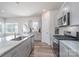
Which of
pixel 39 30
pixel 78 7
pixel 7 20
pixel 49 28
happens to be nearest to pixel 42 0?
pixel 78 7

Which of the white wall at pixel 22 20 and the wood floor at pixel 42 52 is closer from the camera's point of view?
the wood floor at pixel 42 52

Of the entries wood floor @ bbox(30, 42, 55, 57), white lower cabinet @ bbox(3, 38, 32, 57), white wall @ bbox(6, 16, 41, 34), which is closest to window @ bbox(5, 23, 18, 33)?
white wall @ bbox(6, 16, 41, 34)

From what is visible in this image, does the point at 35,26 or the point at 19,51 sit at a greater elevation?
the point at 35,26

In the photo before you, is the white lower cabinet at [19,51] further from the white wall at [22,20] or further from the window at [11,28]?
the window at [11,28]

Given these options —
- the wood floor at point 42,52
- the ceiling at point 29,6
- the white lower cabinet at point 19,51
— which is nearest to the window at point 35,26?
the ceiling at point 29,6

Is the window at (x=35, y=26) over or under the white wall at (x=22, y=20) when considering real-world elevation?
under

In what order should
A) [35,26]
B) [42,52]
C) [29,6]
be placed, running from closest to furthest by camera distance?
[42,52] → [29,6] → [35,26]

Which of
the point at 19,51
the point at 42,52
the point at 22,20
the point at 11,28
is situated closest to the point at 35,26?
the point at 22,20

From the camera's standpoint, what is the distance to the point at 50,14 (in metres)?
6.75

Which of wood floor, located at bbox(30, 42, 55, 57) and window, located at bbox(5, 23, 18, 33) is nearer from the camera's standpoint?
wood floor, located at bbox(30, 42, 55, 57)

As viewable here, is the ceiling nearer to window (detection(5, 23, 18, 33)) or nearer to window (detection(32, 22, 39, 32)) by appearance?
window (detection(32, 22, 39, 32))

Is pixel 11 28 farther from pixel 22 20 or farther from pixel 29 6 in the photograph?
pixel 29 6

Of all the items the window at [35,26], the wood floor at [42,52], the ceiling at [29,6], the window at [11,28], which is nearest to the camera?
the wood floor at [42,52]

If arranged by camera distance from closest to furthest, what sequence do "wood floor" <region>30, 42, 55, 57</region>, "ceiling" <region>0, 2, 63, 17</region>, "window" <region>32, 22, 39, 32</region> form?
"wood floor" <region>30, 42, 55, 57</region> → "ceiling" <region>0, 2, 63, 17</region> → "window" <region>32, 22, 39, 32</region>
